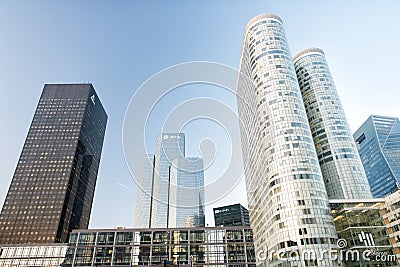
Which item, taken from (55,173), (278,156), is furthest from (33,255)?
(278,156)

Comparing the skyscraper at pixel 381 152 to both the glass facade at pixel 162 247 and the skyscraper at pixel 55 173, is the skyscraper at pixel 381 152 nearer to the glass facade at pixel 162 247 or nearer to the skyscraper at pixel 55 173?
the glass facade at pixel 162 247

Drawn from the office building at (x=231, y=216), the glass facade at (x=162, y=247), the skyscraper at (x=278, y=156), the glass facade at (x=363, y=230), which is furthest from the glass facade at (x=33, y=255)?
the office building at (x=231, y=216)

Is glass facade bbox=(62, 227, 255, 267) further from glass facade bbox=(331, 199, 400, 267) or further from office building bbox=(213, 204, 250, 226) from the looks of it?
office building bbox=(213, 204, 250, 226)

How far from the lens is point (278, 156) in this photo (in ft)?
234

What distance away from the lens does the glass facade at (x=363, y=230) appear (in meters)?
63.0

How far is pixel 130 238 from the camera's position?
94875 millimetres

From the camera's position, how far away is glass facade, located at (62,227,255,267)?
9075 cm

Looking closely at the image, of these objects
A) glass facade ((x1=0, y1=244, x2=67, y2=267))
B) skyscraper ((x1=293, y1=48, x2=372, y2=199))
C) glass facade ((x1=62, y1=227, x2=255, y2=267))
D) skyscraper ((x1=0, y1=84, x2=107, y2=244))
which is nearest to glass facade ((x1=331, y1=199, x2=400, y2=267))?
skyscraper ((x1=293, y1=48, x2=372, y2=199))

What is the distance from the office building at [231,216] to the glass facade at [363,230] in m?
111

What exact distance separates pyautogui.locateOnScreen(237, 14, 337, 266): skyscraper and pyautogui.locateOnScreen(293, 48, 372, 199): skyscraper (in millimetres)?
24148

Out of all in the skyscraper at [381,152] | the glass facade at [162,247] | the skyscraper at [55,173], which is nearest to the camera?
the glass facade at [162,247]

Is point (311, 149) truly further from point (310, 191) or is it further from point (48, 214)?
point (48, 214)

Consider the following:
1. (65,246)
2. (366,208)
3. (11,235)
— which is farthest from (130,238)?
(11,235)

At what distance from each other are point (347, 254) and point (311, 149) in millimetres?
26197
